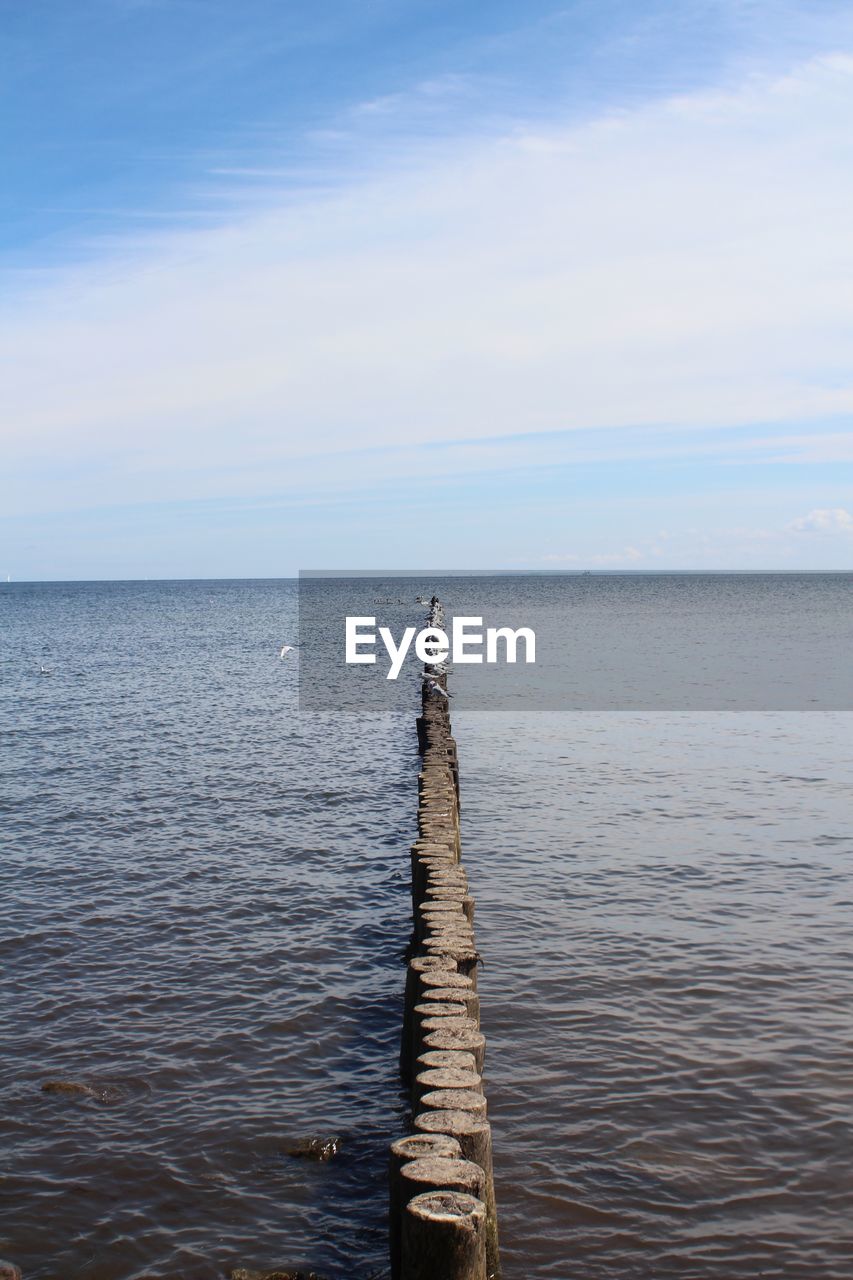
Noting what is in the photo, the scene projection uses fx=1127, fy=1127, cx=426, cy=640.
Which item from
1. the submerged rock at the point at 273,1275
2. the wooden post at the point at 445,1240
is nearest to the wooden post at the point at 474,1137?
the wooden post at the point at 445,1240

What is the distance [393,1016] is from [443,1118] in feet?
14.1

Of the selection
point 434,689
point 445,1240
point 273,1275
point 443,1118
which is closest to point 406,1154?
point 443,1118

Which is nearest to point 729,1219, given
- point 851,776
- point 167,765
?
point 851,776

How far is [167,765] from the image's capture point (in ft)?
82.2

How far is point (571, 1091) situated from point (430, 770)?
878cm

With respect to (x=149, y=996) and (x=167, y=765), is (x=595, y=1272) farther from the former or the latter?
(x=167, y=765)

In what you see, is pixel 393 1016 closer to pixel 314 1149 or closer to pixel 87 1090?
pixel 314 1149

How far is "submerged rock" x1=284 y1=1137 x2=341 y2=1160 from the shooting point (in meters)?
8.20

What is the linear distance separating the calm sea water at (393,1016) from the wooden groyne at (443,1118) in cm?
90

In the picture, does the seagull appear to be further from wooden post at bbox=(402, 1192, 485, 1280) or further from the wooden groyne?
wooden post at bbox=(402, 1192, 485, 1280)

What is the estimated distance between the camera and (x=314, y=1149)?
8.23m

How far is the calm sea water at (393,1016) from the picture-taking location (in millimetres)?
7383

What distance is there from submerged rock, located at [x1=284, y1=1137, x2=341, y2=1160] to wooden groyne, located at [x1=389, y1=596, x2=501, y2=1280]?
2.76 ft

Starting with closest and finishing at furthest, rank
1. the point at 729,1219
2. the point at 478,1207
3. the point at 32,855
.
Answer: the point at 478,1207, the point at 729,1219, the point at 32,855
